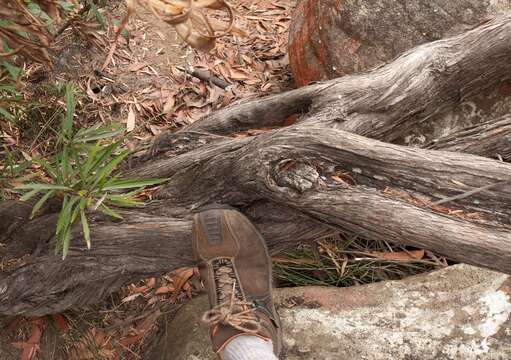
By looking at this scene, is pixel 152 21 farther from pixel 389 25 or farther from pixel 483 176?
pixel 483 176

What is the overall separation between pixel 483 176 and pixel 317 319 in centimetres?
110

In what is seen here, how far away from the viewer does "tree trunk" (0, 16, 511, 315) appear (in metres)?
1.98

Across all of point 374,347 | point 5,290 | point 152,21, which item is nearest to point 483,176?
point 374,347

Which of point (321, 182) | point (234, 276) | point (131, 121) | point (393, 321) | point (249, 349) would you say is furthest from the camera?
point (131, 121)

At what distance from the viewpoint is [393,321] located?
2699mm

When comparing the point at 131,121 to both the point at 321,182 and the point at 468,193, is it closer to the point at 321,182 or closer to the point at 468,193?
the point at 321,182

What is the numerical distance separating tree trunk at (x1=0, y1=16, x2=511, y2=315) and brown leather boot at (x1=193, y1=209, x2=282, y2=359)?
7 cm

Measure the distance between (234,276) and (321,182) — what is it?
2.23 ft

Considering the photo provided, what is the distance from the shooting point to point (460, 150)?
2.24 meters

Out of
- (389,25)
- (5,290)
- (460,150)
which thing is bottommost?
(5,290)

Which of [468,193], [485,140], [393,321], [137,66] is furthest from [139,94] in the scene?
[468,193]

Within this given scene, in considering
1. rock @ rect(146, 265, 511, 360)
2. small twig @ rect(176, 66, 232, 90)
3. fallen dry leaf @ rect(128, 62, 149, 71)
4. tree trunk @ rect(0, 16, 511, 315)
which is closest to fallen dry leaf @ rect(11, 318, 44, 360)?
tree trunk @ rect(0, 16, 511, 315)

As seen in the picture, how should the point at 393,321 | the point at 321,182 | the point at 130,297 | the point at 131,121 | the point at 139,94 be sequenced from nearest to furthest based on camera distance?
the point at 321,182 < the point at 393,321 < the point at 130,297 < the point at 131,121 < the point at 139,94

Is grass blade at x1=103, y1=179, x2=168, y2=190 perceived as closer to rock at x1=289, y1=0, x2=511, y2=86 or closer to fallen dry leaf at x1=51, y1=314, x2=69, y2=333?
fallen dry leaf at x1=51, y1=314, x2=69, y2=333
